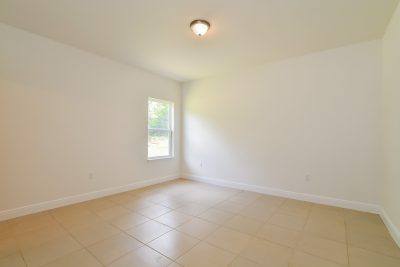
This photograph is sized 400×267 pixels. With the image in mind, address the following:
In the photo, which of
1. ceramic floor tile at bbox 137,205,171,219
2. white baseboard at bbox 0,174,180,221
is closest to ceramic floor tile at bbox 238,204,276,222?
ceramic floor tile at bbox 137,205,171,219

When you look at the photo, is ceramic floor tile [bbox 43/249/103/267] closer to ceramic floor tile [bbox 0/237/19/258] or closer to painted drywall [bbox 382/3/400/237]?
ceramic floor tile [bbox 0/237/19/258]

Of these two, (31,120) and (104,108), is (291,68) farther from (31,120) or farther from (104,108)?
(31,120)

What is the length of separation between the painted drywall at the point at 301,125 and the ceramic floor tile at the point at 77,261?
307 centimetres

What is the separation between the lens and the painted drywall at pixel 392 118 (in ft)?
7.04

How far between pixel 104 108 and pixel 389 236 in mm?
4578

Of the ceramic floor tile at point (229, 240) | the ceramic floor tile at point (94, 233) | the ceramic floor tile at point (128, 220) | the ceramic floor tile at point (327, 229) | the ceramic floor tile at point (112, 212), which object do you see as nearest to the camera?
the ceramic floor tile at point (229, 240)

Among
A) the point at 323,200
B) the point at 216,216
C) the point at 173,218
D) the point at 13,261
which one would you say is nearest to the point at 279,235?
the point at 216,216

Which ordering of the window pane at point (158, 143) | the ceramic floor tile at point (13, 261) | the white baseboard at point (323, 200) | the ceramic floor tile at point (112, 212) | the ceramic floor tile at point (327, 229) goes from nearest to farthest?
1. the ceramic floor tile at point (13, 261)
2. the ceramic floor tile at point (327, 229)
3. the white baseboard at point (323, 200)
4. the ceramic floor tile at point (112, 212)
5. the window pane at point (158, 143)

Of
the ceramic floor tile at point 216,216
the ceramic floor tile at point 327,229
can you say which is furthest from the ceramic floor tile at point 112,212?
the ceramic floor tile at point 327,229

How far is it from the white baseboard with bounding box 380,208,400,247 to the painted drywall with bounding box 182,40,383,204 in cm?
27

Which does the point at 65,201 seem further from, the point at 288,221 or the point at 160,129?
the point at 288,221

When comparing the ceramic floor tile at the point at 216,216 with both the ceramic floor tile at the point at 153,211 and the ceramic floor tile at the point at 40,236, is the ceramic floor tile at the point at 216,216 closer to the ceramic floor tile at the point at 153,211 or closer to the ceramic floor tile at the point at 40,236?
the ceramic floor tile at the point at 153,211

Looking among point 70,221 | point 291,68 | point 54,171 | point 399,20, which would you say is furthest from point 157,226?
point 399,20

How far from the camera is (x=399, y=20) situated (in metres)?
2.10
